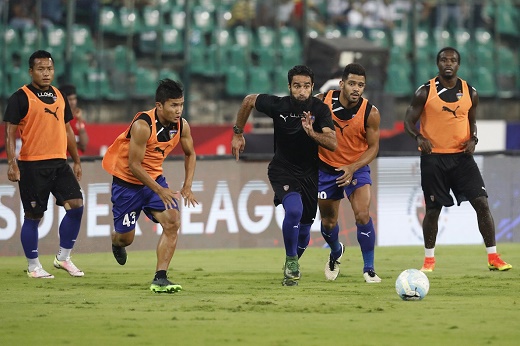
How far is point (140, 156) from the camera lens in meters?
9.76

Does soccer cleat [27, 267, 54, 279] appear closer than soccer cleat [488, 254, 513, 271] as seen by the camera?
Yes

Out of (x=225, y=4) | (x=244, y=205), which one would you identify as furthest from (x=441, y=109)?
(x=225, y=4)

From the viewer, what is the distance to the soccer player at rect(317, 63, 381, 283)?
1069 centimetres

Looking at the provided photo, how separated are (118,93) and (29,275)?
8970 mm

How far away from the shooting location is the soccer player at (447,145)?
11.6 m

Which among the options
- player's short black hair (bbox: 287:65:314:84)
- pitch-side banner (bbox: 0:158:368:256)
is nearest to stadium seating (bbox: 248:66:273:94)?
pitch-side banner (bbox: 0:158:368:256)

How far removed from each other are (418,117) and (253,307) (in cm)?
391

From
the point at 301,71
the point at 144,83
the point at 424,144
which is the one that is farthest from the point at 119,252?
the point at 144,83

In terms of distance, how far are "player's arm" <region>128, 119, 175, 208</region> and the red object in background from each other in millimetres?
8541

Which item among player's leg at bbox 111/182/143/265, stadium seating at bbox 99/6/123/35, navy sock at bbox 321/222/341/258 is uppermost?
stadium seating at bbox 99/6/123/35

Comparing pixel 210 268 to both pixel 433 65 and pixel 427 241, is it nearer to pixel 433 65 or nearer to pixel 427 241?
pixel 427 241

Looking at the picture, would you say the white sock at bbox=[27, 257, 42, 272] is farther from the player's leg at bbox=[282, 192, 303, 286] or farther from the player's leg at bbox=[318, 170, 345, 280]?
the player's leg at bbox=[318, 170, 345, 280]

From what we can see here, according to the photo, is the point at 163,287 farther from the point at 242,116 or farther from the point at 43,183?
the point at 43,183

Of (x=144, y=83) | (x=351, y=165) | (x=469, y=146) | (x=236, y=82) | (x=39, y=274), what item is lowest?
(x=39, y=274)
